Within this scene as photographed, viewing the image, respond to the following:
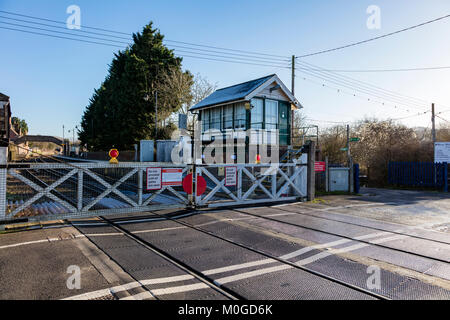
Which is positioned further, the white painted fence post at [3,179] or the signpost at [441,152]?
the signpost at [441,152]

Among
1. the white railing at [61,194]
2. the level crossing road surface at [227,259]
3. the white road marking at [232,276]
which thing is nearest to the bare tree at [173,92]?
the white railing at [61,194]

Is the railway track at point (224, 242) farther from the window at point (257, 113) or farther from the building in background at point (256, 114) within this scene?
the window at point (257, 113)

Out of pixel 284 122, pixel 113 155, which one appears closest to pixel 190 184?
pixel 113 155

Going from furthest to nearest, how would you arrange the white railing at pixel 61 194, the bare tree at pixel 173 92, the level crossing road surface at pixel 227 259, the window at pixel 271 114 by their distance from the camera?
the bare tree at pixel 173 92 → the window at pixel 271 114 → the white railing at pixel 61 194 → the level crossing road surface at pixel 227 259

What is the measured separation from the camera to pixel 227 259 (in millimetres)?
5430

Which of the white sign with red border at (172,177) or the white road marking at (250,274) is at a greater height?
the white sign with red border at (172,177)

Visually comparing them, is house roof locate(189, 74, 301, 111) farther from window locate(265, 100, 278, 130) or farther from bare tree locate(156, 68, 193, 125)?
bare tree locate(156, 68, 193, 125)

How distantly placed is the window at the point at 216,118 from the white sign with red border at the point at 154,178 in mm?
13452

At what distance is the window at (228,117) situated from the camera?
70.2ft

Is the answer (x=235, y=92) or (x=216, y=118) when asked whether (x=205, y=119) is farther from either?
(x=235, y=92)

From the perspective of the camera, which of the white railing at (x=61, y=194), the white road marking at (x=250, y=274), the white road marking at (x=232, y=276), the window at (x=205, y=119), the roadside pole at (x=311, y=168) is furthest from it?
the window at (x=205, y=119)

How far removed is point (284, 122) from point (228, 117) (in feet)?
13.5

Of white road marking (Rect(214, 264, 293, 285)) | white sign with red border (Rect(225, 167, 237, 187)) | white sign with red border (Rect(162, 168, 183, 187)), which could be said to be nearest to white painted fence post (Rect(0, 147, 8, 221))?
white sign with red border (Rect(162, 168, 183, 187))
